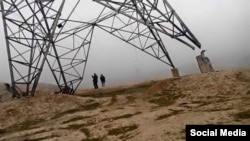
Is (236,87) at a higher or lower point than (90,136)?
higher

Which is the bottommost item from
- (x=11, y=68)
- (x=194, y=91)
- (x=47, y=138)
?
(x=47, y=138)

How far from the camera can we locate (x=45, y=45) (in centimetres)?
2267

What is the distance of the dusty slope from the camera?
12.6m

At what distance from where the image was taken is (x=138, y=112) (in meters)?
16.5

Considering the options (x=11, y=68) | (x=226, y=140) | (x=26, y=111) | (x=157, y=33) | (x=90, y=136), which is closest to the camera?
(x=226, y=140)

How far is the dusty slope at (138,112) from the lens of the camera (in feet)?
41.4

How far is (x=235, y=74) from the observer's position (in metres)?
19.8

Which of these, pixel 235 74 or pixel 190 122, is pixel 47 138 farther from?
pixel 235 74

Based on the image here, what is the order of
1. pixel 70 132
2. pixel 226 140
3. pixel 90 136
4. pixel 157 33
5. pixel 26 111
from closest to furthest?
pixel 226 140 < pixel 90 136 < pixel 70 132 < pixel 26 111 < pixel 157 33

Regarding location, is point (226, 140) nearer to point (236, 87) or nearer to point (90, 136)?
point (90, 136)

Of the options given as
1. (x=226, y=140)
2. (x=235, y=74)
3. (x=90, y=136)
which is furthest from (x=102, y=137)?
(x=235, y=74)

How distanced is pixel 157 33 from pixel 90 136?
13.1 m

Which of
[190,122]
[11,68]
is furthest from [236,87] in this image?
[11,68]

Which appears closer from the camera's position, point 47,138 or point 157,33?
point 47,138
